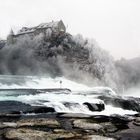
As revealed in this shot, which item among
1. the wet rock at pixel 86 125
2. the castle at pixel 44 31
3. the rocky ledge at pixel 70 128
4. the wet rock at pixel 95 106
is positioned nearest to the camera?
the rocky ledge at pixel 70 128

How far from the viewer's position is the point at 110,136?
72.6 ft

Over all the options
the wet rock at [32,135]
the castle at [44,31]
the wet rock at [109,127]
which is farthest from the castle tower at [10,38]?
the wet rock at [32,135]

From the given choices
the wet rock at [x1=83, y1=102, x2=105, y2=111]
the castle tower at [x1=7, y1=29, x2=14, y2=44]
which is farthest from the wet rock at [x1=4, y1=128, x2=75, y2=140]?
the castle tower at [x1=7, y1=29, x2=14, y2=44]

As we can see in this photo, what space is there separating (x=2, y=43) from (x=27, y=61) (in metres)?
29.6

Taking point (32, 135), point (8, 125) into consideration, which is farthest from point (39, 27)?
point (32, 135)

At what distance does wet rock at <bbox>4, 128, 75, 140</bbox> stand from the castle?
5152 inches

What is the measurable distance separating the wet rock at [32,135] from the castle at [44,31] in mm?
130870

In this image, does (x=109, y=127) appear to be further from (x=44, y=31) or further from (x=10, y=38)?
(x=10, y=38)

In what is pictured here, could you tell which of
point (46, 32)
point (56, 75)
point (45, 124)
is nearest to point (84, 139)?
point (45, 124)

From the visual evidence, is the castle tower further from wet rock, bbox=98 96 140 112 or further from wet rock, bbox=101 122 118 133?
wet rock, bbox=101 122 118 133

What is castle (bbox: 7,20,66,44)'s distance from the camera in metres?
154

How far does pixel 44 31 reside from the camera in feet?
518

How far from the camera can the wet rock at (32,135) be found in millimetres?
20531

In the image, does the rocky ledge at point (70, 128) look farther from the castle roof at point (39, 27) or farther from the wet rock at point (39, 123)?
the castle roof at point (39, 27)
